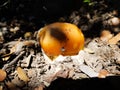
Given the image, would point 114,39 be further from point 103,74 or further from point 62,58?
point 62,58

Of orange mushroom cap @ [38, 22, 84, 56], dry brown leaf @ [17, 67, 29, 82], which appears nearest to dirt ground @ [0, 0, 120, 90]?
dry brown leaf @ [17, 67, 29, 82]

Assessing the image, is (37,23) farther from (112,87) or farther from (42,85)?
(112,87)

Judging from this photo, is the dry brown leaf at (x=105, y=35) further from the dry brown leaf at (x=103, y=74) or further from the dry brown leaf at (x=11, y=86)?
the dry brown leaf at (x=11, y=86)

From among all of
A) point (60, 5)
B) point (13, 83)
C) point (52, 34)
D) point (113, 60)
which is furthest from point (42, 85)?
point (60, 5)

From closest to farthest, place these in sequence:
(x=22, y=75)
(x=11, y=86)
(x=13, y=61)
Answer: (x=11, y=86) → (x=22, y=75) → (x=13, y=61)

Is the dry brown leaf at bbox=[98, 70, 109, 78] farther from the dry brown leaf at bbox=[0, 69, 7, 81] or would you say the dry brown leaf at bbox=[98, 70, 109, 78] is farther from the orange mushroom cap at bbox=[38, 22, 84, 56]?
the dry brown leaf at bbox=[0, 69, 7, 81]

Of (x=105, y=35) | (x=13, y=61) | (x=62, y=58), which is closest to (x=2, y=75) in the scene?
(x=13, y=61)

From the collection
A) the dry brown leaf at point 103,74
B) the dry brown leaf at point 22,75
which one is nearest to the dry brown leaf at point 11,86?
the dry brown leaf at point 22,75
